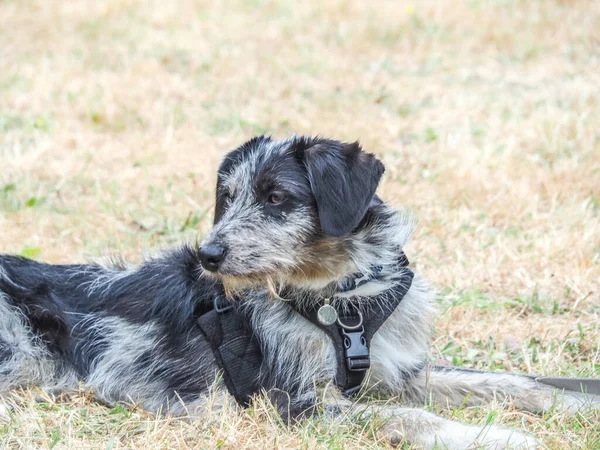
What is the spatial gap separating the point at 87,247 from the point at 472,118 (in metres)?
4.00

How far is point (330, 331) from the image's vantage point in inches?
140

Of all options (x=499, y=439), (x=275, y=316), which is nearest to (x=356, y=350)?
(x=275, y=316)

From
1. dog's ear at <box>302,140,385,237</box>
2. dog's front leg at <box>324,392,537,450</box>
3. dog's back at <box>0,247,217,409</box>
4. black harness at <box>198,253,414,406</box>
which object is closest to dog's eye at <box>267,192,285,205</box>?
dog's ear at <box>302,140,385,237</box>

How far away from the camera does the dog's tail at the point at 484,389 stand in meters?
3.71

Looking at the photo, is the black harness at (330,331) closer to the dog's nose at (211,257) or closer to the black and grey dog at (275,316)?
the black and grey dog at (275,316)

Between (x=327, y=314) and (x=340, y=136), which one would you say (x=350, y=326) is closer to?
(x=327, y=314)

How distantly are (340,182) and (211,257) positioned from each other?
1.94 feet

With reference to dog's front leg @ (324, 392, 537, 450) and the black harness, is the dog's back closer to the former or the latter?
the black harness

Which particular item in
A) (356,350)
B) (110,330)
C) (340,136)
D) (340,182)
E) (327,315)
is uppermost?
(340,182)

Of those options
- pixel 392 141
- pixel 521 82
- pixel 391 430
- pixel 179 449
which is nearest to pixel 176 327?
pixel 179 449

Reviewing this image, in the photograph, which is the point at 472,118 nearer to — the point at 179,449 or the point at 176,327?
the point at 176,327

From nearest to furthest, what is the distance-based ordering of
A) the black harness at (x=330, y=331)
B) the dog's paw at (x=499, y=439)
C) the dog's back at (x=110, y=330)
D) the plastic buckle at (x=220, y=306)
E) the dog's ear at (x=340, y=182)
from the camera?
the dog's paw at (x=499, y=439) → the dog's ear at (x=340, y=182) → the black harness at (x=330, y=331) → the plastic buckle at (x=220, y=306) → the dog's back at (x=110, y=330)

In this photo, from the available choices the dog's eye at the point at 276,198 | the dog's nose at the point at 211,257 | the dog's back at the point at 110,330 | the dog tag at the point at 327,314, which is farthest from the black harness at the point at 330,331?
the dog's eye at the point at 276,198

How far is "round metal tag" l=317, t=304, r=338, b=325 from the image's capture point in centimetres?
357
